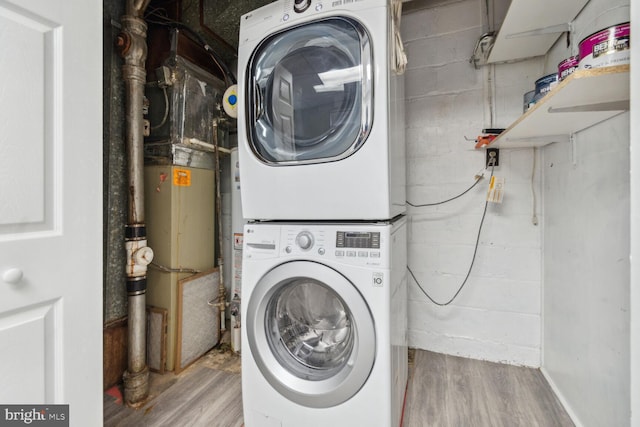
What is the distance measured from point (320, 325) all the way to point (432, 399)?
2.51 ft

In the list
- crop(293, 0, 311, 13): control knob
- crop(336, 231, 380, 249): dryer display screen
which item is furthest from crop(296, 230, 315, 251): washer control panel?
crop(293, 0, 311, 13): control knob

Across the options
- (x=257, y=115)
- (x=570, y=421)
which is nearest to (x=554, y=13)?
(x=257, y=115)

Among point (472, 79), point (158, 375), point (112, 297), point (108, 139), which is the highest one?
point (472, 79)

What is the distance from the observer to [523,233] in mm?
1751

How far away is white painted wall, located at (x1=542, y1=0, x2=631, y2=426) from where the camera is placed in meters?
1.04

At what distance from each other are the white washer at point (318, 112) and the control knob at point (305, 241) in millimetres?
83

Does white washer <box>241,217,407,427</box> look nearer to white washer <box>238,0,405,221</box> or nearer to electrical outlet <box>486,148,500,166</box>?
white washer <box>238,0,405,221</box>

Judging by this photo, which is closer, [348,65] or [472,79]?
[348,65]

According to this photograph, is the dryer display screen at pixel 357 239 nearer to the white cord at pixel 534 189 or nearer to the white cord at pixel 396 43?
the white cord at pixel 396 43

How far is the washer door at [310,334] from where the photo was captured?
105cm

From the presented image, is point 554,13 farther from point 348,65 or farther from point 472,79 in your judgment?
point 348,65

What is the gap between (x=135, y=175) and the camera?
Answer: 5.39 ft

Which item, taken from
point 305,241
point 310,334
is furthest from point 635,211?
point 310,334
